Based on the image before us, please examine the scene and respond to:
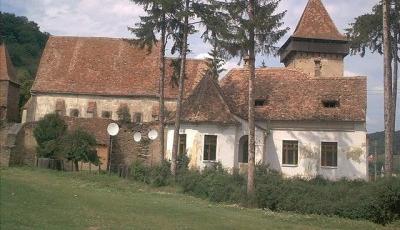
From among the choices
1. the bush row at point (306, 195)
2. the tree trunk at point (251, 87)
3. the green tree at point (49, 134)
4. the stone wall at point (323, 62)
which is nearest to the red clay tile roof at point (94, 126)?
the green tree at point (49, 134)

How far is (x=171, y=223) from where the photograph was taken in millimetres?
13797

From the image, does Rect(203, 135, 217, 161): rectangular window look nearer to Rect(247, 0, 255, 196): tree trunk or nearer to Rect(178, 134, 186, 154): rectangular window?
Rect(178, 134, 186, 154): rectangular window

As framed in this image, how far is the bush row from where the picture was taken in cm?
1933

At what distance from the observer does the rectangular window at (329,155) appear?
3250 cm

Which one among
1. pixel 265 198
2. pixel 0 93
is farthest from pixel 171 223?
pixel 0 93

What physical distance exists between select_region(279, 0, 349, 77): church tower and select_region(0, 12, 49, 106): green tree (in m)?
46.8

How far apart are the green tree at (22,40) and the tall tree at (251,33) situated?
57397mm

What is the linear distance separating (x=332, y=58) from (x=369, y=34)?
42.0 feet

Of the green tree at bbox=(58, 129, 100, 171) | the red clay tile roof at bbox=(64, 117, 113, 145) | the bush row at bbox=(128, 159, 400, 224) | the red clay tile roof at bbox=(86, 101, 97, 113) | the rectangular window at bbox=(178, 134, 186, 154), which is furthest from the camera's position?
the red clay tile roof at bbox=(86, 101, 97, 113)

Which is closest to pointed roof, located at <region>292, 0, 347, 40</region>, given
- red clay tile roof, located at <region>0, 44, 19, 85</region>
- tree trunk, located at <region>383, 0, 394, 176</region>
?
tree trunk, located at <region>383, 0, 394, 176</region>

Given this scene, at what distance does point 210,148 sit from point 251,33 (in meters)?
10.2

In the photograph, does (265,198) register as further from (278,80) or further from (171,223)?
(278,80)

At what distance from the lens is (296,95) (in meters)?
34.6

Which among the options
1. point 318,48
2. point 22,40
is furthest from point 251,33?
point 22,40
